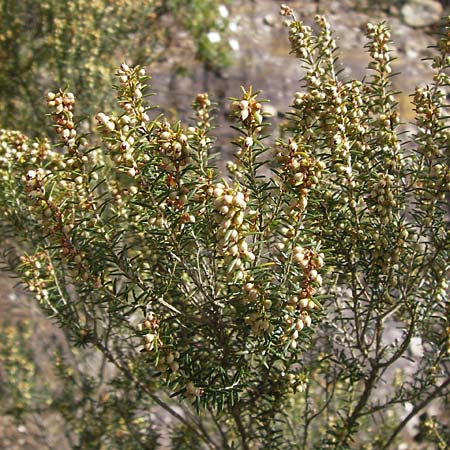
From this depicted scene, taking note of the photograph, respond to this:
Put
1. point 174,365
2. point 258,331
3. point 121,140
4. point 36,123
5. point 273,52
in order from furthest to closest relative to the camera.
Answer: point 273,52 → point 36,123 → point 174,365 → point 258,331 → point 121,140

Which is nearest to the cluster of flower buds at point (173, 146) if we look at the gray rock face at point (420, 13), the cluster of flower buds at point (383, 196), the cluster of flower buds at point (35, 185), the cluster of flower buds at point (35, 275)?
the cluster of flower buds at point (35, 185)

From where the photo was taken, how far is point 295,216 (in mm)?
1469

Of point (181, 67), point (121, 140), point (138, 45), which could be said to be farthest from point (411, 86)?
point (121, 140)

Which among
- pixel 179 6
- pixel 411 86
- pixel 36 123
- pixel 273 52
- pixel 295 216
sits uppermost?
pixel 179 6

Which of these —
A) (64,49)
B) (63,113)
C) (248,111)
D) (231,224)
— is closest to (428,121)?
(248,111)

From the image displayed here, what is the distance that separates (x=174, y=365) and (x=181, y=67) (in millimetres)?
6013

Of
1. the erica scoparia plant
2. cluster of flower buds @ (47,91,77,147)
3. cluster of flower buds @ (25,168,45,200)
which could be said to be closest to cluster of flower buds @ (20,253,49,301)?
the erica scoparia plant

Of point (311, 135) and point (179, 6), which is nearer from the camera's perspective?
point (311, 135)

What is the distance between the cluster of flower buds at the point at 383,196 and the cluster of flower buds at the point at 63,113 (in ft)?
2.67

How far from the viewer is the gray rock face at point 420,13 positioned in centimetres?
832

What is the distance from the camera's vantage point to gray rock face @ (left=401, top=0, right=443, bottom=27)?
832 centimetres

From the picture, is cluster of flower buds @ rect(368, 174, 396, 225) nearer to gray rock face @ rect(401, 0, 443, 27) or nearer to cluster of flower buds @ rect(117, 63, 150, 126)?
cluster of flower buds @ rect(117, 63, 150, 126)

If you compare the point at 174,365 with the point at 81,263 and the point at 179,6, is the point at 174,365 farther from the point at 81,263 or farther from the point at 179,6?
the point at 179,6

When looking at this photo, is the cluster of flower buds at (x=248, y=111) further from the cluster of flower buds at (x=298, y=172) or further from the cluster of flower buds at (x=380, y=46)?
the cluster of flower buds at (x=380, y=46)
